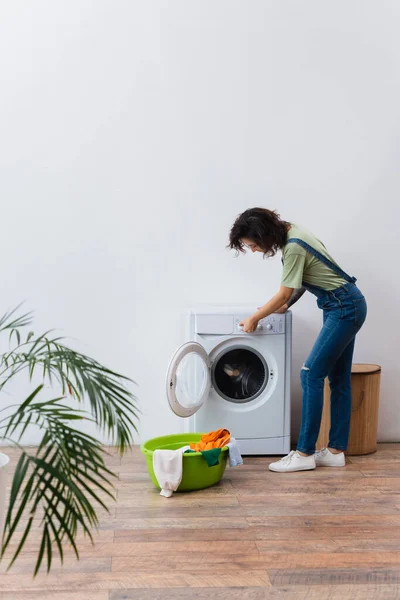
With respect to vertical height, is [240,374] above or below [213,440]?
above

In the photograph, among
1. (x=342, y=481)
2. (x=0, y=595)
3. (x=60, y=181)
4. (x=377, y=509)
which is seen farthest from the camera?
(x=60, y=181)

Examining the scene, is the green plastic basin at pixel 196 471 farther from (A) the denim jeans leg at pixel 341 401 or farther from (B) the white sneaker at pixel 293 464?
(A) the denim jeans leg at pixel 341 401

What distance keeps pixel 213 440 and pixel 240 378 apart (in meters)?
0.51

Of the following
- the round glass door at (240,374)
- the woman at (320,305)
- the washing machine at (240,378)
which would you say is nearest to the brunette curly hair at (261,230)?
the woman at (320,305)

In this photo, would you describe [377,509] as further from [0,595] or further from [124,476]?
[0,595]

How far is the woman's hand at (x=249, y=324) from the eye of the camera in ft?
12.0

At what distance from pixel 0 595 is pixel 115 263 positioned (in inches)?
83.7

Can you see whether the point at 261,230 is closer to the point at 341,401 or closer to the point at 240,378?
the point at 240,378

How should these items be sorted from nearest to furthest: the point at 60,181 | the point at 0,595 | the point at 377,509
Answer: the point at 0,595
the point at 377,509
the point at 60,181

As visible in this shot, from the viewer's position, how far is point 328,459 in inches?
145

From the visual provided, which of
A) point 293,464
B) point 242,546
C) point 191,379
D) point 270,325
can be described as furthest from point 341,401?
point 242,546

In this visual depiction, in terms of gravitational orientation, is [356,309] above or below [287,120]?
below

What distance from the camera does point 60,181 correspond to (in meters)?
4.01

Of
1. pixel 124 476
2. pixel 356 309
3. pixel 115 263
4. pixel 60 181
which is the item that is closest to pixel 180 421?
pixel 124 476
